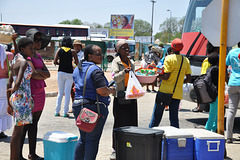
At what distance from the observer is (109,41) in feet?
124

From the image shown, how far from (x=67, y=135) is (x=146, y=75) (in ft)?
5.45

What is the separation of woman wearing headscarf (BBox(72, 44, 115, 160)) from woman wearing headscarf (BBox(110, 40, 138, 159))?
813 millimetres

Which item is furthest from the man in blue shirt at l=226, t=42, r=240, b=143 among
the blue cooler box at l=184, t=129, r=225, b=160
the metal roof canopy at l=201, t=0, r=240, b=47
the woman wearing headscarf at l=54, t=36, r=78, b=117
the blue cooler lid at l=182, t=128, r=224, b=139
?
the woman wearing headscarf at l=54, t=36, r=78, b=117

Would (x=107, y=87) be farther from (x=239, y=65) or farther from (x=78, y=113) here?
(x=239, y=65)

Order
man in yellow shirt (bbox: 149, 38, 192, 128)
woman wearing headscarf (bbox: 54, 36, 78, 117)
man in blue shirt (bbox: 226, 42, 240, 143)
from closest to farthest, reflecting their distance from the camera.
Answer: man in yellow shirt (bbox: 149, 38, 192, 128) → man in blue shirt (bbox: 226, 42, 240, 143) → woman wearing headscarf (bbox: 54, 36, 78, 117)

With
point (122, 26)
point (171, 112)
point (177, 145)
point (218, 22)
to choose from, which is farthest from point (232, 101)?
Answer: point (122, 26)

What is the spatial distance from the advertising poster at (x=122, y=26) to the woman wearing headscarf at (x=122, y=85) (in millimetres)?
63940

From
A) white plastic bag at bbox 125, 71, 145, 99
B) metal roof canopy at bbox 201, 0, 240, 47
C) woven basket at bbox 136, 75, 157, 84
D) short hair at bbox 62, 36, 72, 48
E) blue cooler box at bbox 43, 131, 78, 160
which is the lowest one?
blue cooler box at bbox 43, 131, 78, 160

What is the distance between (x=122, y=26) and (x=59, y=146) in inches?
2616

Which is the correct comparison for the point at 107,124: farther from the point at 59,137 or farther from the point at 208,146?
the point at 208,146

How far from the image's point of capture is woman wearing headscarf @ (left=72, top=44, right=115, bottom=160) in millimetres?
4438

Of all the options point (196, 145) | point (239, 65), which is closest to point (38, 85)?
point (196, 145)

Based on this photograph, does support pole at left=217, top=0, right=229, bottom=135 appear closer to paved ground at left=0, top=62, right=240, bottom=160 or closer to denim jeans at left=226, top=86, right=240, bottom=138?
paved ground at left=0, top=62, right=240, bottom=160

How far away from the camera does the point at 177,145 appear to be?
4480 millimetres
